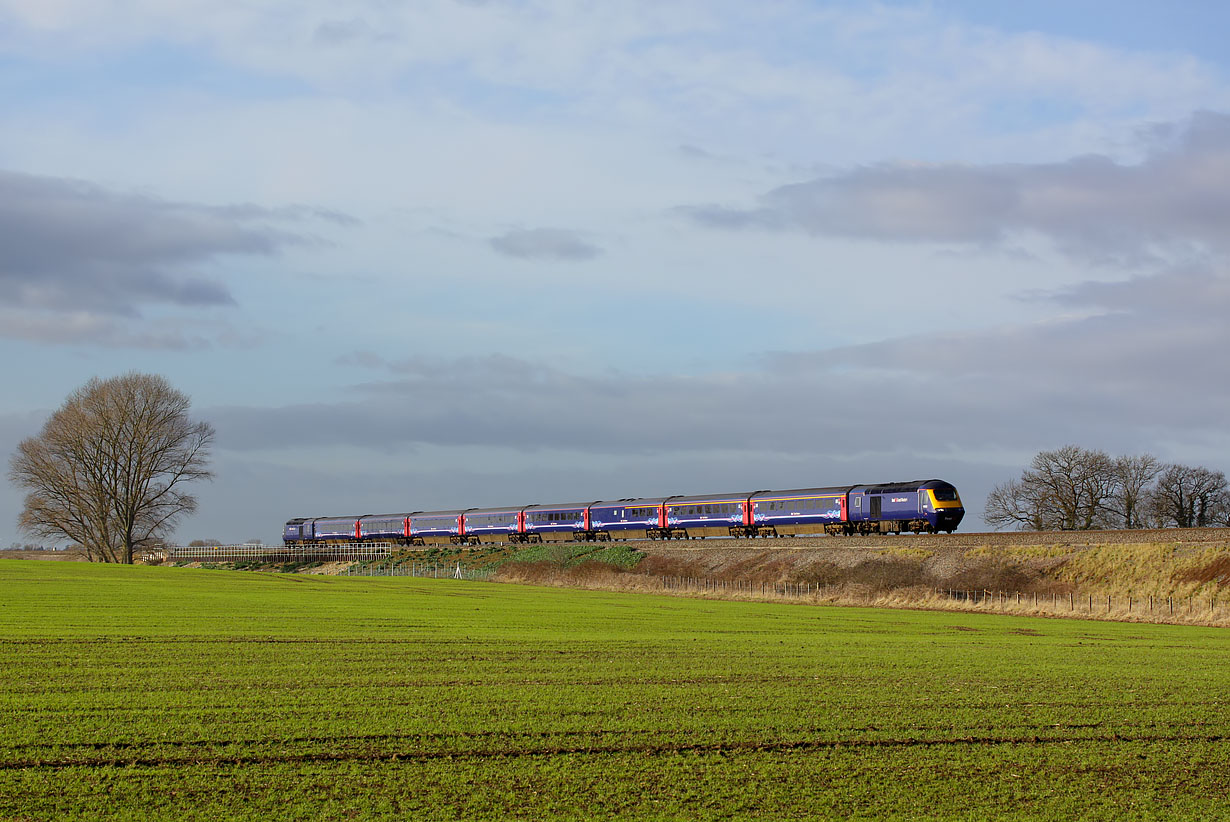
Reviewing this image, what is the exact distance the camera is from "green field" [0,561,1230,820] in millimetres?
11789

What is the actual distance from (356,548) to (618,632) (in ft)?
250

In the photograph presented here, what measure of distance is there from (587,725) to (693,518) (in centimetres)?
6264

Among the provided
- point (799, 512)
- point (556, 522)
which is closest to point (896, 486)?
point (799, 512)

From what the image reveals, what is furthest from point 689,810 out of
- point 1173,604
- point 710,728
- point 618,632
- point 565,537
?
point 565,537

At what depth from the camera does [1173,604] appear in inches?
1674

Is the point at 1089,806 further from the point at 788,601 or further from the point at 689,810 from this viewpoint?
the point at 788,601

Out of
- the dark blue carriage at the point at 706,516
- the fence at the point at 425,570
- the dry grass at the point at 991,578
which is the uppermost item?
the dark blue carriage at the point at 706,516

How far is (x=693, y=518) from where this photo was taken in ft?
255

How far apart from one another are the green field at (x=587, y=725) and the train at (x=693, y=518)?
3372 cm

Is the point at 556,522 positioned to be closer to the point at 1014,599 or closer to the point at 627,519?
the point at 627,519

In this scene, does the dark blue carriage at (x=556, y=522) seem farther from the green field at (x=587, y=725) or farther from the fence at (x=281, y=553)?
the green field at (x=587, y=725)

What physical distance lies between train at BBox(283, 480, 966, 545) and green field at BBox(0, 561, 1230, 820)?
3372cm

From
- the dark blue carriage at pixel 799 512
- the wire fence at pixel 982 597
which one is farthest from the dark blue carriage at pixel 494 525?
the dark blue carriage at pixel 799 512

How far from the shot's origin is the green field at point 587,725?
1179cm
